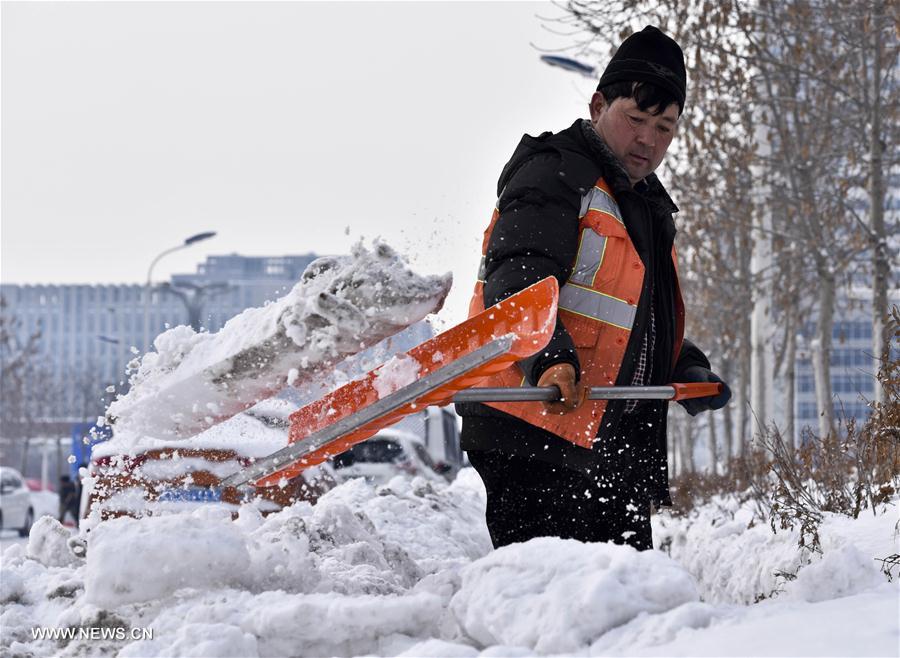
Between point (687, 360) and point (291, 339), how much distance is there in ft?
4.45

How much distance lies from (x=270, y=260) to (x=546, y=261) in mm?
151087

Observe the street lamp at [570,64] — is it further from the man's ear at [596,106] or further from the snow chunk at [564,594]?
the snow chunk at [564,594]

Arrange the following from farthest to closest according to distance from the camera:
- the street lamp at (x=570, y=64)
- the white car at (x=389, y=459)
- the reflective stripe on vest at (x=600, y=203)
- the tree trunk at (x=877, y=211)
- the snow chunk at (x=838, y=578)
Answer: the street lamp at (x=570, y=64) → the white car at (x=389, y=459) → the tree trunk at (x=877, y=211) → the reflective stripe on vest at (x=600, y=203) → the snow chunk at (x=838, y=578)

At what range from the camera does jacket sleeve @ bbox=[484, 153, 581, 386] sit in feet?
12.0

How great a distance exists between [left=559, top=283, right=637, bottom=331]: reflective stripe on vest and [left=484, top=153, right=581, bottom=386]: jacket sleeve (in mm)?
83

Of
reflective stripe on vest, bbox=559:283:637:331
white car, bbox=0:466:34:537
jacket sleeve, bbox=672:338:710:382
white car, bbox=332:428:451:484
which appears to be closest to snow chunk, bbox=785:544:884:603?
reflective stripe on vest, bbox=559:283:637:331

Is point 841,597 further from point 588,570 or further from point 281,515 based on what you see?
point 281,515

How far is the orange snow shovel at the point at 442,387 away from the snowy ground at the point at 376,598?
0.95 feet

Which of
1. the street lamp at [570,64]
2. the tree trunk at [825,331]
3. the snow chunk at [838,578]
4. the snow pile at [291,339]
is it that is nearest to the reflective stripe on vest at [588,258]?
the snow pile at [291,339]

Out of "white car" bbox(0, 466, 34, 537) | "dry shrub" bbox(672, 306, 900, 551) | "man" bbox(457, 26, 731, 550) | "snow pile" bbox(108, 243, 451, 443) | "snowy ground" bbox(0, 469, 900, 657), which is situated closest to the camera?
"snowy ground" bbox(0, 469, 900, 657)

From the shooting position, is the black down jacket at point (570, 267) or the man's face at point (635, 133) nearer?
the black down jacket at point (570, 267)

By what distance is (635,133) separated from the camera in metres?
3.96

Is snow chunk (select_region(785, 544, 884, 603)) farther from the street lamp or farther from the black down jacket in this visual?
the street lamp

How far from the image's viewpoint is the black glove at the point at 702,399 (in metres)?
4.21
